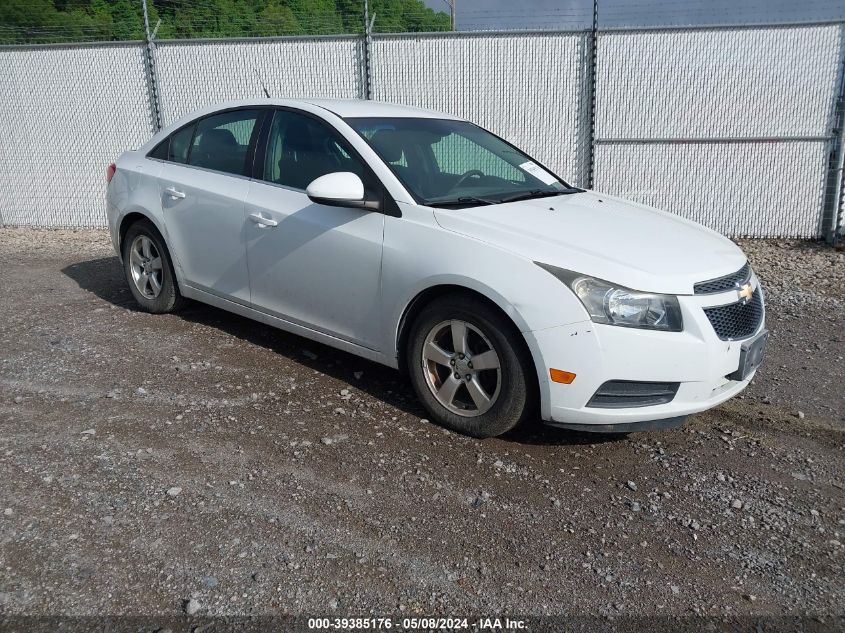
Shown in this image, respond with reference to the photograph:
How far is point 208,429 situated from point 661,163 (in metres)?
6.95

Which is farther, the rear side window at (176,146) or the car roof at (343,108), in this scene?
the rear side window at (176,146)

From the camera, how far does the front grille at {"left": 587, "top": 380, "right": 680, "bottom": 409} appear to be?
3.46 metres

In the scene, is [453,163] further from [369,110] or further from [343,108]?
[343,108]

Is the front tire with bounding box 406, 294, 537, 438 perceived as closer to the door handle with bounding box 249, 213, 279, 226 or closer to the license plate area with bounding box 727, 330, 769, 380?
the license plate area with bounding box 727, 330, 769, 380

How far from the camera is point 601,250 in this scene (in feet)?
11.8

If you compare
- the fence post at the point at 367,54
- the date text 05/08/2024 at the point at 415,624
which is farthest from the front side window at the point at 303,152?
the fence post at the point at 367,54

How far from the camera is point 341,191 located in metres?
4.03

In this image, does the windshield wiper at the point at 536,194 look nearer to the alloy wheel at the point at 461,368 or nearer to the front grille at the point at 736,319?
the alloy wheel at the point at 461,368

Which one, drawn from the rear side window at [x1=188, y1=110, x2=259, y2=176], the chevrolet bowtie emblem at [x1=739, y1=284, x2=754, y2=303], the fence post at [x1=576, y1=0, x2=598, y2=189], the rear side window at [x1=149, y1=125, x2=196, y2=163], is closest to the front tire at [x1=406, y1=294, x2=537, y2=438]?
the chevrolet bowtie emblem at [x1=739, y1=284, x2=754, y2=303]

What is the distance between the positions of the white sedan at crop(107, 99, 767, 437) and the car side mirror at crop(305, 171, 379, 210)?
0.01m

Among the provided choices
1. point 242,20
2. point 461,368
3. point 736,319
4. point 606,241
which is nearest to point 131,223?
point 461,368

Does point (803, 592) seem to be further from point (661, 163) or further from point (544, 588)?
point (661, 163)

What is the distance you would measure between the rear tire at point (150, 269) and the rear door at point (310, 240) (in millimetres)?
1136

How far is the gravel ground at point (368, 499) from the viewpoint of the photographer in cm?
270
